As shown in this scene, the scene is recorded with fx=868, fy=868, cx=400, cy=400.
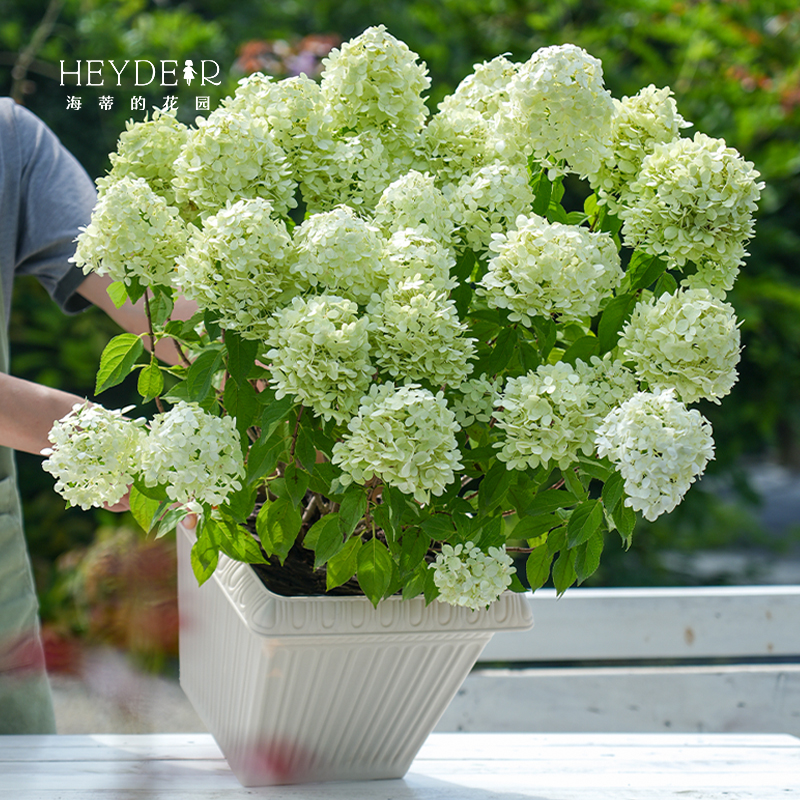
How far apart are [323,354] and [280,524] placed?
0.15 m

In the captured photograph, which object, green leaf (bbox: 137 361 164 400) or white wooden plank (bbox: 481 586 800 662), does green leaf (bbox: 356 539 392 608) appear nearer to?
green leaf (bbox: 137 361 164 400)

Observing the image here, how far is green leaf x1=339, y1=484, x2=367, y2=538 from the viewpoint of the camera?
0.57m

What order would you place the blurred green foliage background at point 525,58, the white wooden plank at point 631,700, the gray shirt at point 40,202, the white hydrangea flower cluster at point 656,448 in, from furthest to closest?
the blurred green foliage background at point 525,58
the white wooden plank at point 631,700
the gray shirt at point 40,202
the white hydrangea flower cluster at point 656,448

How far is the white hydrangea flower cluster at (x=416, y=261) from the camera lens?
21.4 inches

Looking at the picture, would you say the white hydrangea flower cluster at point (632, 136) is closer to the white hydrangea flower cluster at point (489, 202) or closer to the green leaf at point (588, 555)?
the white hydrangea flower cluster at point (489, 202)

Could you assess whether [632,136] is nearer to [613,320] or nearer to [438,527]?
[613,320]

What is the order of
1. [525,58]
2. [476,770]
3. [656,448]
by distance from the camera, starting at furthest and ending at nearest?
[525,58] → [476,770] → [656,448]

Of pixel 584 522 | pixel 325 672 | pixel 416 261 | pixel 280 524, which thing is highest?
pixel 416 261

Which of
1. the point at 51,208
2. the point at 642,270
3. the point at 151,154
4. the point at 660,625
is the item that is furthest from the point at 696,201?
the point at 660,625

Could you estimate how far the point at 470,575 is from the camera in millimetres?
576

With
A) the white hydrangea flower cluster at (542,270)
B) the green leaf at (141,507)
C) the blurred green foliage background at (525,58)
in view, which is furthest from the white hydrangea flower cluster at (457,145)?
the blurred green foliage background at (525,58)

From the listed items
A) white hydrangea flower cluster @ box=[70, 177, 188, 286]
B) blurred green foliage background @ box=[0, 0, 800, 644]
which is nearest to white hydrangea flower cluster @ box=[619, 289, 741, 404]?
white hydrangea flower cluster @ box=[70, 177, 188, 286]

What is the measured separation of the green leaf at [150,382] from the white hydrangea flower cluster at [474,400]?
0.70 ft

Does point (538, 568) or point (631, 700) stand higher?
point (538, 568)
